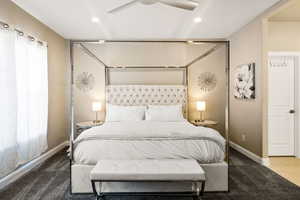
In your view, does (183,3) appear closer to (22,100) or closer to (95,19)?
(95,19)

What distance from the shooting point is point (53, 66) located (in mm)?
4820

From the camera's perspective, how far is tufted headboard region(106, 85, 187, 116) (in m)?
5.41

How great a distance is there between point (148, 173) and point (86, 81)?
367 centimetres

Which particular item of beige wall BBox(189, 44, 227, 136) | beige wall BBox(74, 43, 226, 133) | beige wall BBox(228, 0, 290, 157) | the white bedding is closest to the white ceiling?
beige wall BBox(228, 0, 290, 157)

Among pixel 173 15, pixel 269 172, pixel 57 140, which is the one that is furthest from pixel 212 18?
pixel 57 140

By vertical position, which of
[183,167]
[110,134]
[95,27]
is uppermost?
[95,27]

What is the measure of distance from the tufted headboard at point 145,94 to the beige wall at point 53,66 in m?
1.09

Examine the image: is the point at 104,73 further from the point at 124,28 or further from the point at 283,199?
the point at 283,199

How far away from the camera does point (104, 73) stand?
5.56 meters

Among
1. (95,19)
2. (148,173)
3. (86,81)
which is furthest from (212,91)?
(148,173)

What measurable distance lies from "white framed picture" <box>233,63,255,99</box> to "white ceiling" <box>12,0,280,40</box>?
2.92 feet

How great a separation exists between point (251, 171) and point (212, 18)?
2.73 metres

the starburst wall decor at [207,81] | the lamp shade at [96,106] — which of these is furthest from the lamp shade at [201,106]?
the lamp shade at [96,106]

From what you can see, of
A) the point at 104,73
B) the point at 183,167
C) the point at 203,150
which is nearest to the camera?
the point at 183,167
